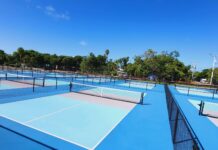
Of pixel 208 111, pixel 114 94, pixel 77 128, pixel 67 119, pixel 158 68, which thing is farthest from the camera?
pixel 158 68

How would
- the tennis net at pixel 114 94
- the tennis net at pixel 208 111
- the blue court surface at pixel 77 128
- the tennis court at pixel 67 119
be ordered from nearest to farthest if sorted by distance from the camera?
the blue court surface at pixel 77 128
the tennis court at pixel 67 119
the tennis net at pixel 208 111
the tennis net at pixel 114 94

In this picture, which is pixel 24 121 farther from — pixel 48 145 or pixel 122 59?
pixel 122 59

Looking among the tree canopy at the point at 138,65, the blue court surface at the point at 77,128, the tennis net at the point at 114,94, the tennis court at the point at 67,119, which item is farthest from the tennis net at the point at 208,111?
the tree canopy at the point at 138,65

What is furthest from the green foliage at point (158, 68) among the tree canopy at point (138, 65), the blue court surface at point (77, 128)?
the blue court surface at point (77, 128)

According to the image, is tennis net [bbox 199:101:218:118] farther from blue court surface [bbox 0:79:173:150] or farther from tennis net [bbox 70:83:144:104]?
tennis net [bbox 70:83:144:104]

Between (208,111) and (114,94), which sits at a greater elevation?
(114,94)

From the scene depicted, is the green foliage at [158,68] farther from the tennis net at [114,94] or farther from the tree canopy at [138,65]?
the tennis net at [114,94]

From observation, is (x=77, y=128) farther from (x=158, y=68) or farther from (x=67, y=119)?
(x=158, y=68)

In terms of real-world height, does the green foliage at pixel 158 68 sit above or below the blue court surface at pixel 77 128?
above

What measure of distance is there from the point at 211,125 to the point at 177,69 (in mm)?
40830

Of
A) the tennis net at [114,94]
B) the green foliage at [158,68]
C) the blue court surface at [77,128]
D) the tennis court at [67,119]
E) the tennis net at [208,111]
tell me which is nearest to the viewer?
the blue court surface at [77,128]

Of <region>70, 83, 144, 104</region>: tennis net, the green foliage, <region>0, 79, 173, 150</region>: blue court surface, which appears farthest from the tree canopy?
<region>0, 79, 173, 150</region>: blue court surface

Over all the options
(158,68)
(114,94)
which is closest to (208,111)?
(114,94)

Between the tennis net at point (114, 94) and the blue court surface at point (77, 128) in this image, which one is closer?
the blue court surface at point (77, 128)
